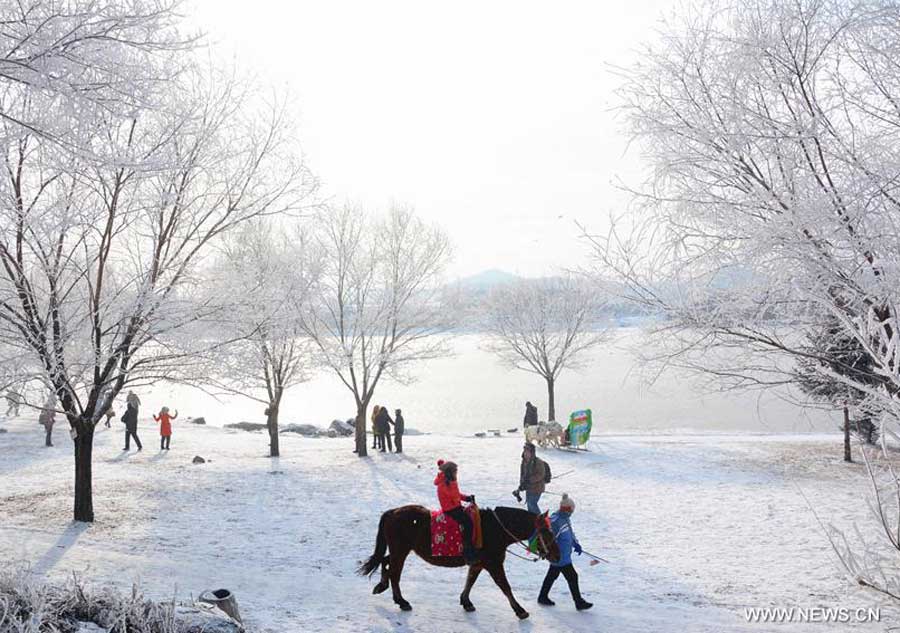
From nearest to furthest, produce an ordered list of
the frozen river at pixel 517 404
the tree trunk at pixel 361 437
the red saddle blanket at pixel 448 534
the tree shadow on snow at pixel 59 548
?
the red saddle blanket at pixel 448 534 → the tree shadow on snow at pixel 59 548 → the tree trunk at pixel 361 437 → the frozen river at pixel 517 404

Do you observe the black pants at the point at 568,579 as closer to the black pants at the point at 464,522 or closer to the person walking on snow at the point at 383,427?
the black pants at the point at 464,522

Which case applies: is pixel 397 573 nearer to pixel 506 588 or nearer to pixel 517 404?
pixel 506 588

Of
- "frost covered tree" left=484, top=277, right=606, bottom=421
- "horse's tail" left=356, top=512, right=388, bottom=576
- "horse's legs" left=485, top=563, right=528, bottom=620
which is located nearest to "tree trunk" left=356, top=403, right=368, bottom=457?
"horse's tail" left=356, top=512, right=388, bottom=576

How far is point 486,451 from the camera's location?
1961cm

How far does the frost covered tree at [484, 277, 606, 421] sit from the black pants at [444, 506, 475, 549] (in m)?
23.4

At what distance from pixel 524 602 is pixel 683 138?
5482 mm

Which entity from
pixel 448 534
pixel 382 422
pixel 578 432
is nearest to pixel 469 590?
pixel 448 534

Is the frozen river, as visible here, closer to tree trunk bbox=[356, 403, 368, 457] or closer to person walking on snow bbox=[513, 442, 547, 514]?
tree trunk bbox=[356, 403, 368, 457]

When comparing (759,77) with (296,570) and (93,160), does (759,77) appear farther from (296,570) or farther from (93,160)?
(296,570)

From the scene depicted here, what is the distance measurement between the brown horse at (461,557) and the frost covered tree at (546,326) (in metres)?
23.2

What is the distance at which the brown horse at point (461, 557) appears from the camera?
7.36 m

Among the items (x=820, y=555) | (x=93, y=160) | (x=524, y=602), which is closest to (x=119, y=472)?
(x=524, y=602)

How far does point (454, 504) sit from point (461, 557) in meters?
0.59

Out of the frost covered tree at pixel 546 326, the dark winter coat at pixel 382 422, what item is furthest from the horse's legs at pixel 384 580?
the frost covered tree at pixel 546 326
